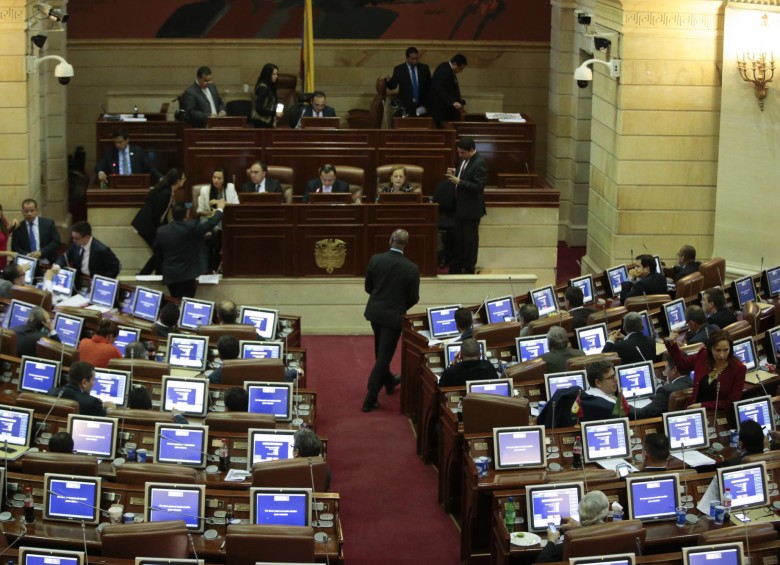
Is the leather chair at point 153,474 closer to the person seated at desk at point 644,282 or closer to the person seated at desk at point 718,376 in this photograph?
the person seated at desk at point 718,376

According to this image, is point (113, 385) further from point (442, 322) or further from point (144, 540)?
point (442, 322)

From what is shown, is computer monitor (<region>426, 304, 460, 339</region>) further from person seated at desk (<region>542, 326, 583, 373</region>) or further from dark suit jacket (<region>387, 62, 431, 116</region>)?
dark suit jacket (<region>387, 62, 431, 116</region>)

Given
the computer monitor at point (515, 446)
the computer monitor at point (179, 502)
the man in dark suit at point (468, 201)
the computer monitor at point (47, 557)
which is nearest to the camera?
the computer monitor at point (47, 557)

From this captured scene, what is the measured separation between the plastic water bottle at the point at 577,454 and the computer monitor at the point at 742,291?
4.57 metres

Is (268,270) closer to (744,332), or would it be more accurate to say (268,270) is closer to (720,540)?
(744,332)

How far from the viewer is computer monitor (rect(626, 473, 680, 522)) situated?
891 cm

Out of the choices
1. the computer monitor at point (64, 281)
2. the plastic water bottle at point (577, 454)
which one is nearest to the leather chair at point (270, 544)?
the plastic water bottle at point (577, 454)

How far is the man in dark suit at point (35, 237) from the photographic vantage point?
48.3 ft

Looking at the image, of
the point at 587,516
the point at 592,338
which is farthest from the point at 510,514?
the point at 592,338

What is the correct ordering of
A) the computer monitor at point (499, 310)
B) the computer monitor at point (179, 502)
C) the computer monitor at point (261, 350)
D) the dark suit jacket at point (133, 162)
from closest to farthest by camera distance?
the computer monitor at point (179, 502) → the computer monitor at point (261, 350) → the computer monitor at point (499, 310) → the dark suit jacket at point (133, 162)

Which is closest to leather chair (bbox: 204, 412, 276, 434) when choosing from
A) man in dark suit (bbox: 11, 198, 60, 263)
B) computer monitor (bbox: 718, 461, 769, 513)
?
computer monitor (bbox: 718, 461, 769, 513)

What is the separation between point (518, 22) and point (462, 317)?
9.98m

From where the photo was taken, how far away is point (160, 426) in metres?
9.72

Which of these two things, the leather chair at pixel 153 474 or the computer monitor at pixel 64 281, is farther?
the computer monitor at pixel 64 281
